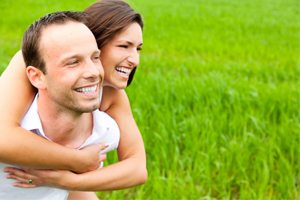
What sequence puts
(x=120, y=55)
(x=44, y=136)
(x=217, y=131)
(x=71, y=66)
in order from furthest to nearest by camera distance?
1. (x=217, y=131)
2. (x=120, y=55)
3. (x=44, y=136)
4. (x=71, y=66)

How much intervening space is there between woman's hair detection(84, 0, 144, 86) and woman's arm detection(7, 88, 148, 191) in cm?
33

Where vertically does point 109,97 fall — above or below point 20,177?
above

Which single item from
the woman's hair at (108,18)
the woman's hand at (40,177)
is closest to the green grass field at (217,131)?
the woman's hair at (108,18)

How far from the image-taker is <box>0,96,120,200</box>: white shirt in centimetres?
138

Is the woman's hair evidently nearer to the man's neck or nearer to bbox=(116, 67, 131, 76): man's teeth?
bbox=(116, 67, 131, 76): man's teeth

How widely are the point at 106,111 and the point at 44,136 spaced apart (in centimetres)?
43

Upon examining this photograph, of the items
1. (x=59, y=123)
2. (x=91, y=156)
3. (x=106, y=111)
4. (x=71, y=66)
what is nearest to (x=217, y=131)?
(x=106, y=111)

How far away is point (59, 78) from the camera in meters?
1.26

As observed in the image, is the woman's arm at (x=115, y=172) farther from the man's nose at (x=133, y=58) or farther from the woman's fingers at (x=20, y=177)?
the man's nose at (x=133, y=58)

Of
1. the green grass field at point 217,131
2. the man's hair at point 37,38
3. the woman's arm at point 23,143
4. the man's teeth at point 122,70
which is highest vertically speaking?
the man's hair at point 37,38

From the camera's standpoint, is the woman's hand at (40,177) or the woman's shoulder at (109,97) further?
the woman's shoulder at (109,97)

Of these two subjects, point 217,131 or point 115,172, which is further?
point 217,131

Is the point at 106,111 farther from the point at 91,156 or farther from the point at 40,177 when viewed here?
the point at 40,177

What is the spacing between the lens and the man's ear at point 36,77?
4.32 feet
